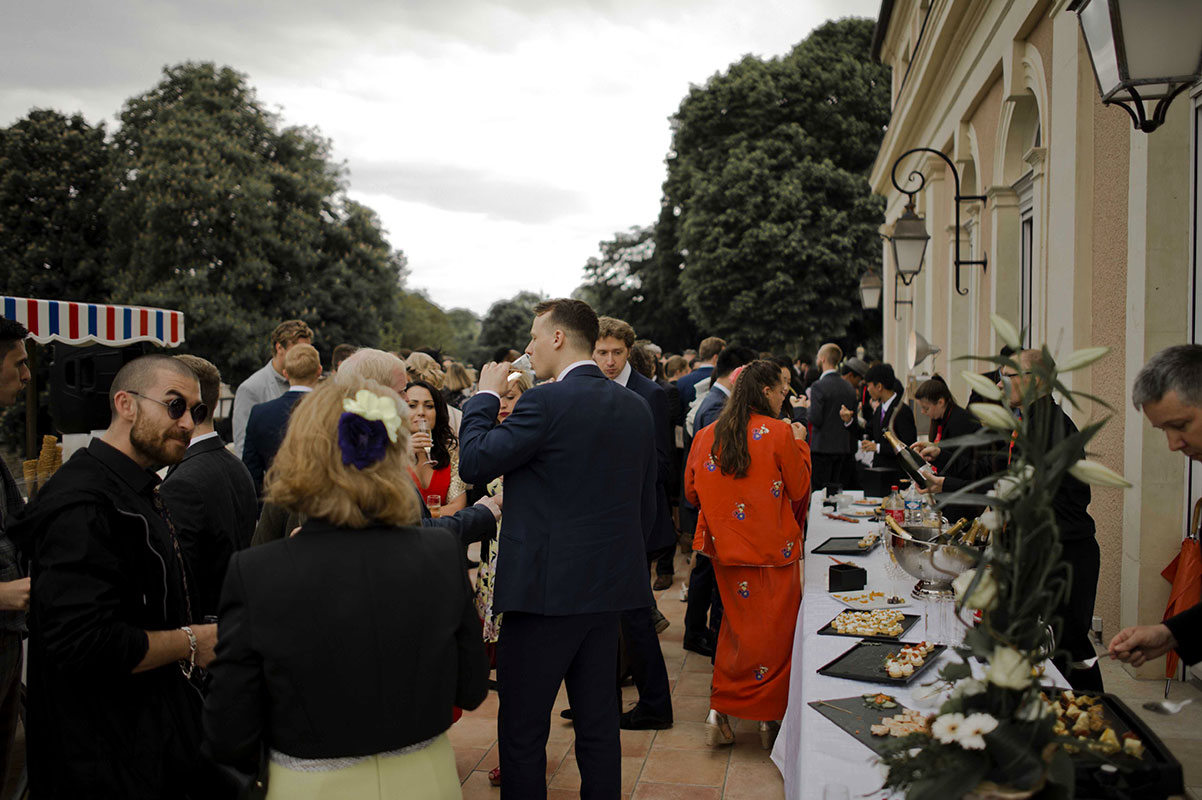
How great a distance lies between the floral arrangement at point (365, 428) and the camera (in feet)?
6.01

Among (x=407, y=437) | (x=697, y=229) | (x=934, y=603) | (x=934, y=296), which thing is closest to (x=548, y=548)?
(x=407, y=437)

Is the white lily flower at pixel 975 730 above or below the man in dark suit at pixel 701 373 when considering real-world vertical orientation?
below

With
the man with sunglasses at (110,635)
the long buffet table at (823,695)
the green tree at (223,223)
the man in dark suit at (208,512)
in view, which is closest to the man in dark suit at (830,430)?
the long buffet table at (823,695)

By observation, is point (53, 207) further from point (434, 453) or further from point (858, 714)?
point (858, 714)

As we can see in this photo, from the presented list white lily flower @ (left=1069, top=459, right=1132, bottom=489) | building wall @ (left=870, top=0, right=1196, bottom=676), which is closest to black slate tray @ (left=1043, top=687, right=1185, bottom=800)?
white lily flower @ (left=1069, top=459, right=1132, bottom=489)

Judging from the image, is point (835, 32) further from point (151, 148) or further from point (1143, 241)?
point (1143, 241)

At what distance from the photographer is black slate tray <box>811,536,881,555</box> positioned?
4.53 m

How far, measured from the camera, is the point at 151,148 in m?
25.4

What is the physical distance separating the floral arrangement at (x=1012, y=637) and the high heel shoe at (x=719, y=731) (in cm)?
286

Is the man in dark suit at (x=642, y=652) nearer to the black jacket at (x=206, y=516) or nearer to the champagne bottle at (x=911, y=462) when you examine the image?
the champagne bottle at (x=911, y=462)

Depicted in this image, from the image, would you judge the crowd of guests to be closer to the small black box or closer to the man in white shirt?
the small black box

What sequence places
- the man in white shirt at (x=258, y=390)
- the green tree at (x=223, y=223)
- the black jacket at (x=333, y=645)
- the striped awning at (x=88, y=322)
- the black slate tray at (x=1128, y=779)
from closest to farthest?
1. the black slate tray at (x=1128, y=779)
2. the black jacket at (x=333, y=645)
3. the man in white shirt at (x=258, y=390)
4. the striped awning at (x=88, y=322)
5. the green tree at (x=223, y=223)

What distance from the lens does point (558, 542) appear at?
2.96 metres

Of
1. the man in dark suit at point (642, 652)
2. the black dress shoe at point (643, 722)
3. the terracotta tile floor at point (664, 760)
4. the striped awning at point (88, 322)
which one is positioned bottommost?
the terracotta tile floor at point (664, 760)
